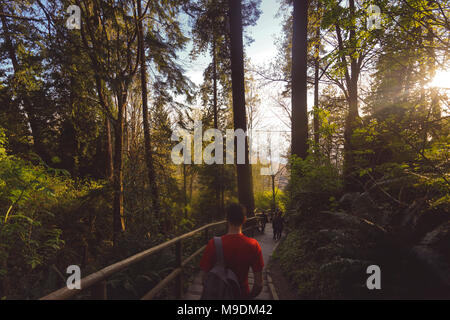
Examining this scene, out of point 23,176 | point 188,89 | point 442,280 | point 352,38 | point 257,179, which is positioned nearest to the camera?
point 442,280

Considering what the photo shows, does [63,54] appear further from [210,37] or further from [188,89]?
[210,37]

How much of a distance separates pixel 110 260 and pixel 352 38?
8.75 meters

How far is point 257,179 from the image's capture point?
48219mm

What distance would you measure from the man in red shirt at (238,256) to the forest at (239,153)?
2.21 metres

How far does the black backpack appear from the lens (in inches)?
99.3

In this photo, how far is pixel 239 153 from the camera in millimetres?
11961

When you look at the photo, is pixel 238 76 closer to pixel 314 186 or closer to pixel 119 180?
pixel 314 186

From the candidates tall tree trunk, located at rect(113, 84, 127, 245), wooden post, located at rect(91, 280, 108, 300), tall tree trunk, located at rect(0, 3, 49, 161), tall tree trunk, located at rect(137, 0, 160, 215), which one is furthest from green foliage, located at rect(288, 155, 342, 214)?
tall tree trunk, located at rect(0, 3, 49, 161)

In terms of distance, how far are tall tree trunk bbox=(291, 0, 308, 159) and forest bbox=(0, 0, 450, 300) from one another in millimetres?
44

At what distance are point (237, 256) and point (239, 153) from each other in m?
9.40

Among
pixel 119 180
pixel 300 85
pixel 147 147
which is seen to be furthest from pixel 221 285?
pixel 147 147

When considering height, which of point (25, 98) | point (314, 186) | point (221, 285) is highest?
point (25, 98)
